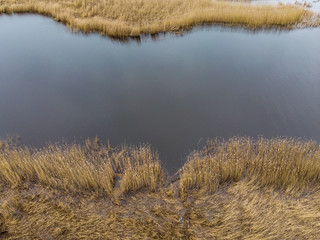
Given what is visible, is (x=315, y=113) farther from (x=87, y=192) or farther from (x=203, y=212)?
(x=87, y=192)

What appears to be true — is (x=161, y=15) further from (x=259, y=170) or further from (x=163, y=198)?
(x=163, y=198)

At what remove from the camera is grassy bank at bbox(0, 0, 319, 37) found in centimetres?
1188

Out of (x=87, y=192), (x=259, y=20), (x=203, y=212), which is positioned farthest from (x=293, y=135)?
(x=259, y=20)

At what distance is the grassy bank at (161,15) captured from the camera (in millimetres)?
11883

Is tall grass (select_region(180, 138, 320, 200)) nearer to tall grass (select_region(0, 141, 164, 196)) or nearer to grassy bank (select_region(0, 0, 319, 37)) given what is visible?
tall grass (select_region(0, 141, 164, 196))

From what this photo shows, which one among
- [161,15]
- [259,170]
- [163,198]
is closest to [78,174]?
[163,198]

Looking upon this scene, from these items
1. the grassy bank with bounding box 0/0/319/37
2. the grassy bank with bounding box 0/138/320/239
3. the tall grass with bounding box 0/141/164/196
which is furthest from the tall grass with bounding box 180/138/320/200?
the grassy bank with bounding box 0/0/319/37

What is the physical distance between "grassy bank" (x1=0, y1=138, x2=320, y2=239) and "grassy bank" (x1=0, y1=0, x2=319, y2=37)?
8526mm

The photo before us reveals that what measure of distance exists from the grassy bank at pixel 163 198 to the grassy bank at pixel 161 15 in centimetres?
853

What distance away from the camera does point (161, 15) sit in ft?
41.4

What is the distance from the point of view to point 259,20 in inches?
481

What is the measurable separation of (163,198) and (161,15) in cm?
1093

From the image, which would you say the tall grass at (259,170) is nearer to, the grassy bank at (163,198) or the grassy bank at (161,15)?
the grassy bank at (163,198)

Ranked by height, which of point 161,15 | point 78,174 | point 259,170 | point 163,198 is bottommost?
point 163,198
